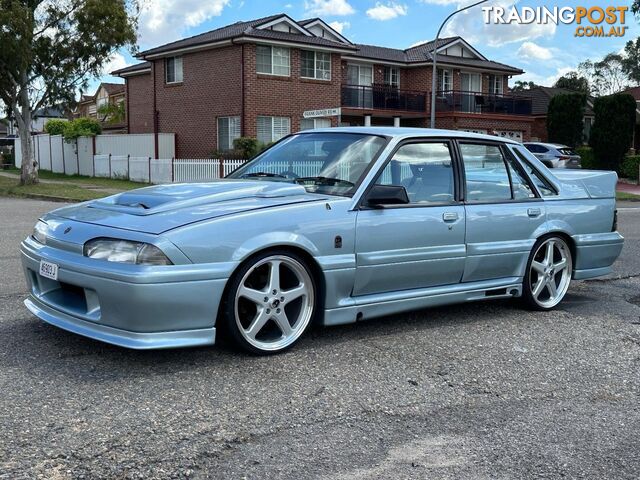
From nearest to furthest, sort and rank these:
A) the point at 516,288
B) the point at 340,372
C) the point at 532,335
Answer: the point at 340,372 → the point at 532,335 → the point at 516,288

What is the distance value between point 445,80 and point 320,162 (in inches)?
1403

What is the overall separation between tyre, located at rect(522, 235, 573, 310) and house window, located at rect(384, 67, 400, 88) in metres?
32.6

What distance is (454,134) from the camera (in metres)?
5.77

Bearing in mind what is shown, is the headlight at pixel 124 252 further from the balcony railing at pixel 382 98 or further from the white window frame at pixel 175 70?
the balcony railing at pixel 382 98

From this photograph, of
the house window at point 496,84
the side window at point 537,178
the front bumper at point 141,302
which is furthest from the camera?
the house window at point 496,84

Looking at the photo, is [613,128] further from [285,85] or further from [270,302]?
[270,302]

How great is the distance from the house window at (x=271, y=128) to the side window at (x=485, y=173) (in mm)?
24043

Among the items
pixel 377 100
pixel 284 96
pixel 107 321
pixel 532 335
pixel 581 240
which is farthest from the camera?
pixel 377 100

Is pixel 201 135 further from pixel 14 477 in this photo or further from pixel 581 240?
pixel 14 477

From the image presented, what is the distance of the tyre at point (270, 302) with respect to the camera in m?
4.35

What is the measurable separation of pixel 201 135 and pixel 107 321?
27.8 meters

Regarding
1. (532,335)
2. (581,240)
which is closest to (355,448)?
(532,335)

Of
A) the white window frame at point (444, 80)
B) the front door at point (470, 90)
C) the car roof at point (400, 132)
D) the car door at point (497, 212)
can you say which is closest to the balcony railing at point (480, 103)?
the front door at point (470, 90)

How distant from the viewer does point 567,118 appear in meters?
38.5
